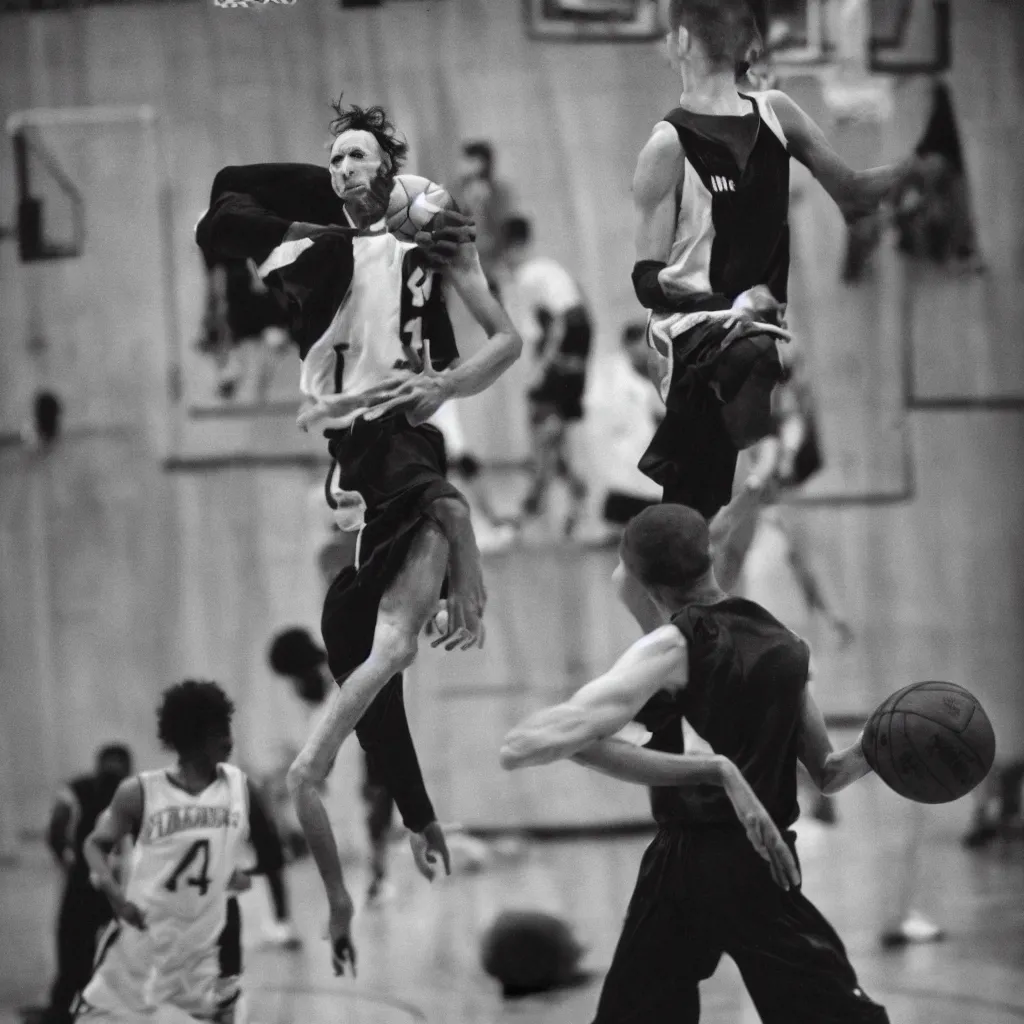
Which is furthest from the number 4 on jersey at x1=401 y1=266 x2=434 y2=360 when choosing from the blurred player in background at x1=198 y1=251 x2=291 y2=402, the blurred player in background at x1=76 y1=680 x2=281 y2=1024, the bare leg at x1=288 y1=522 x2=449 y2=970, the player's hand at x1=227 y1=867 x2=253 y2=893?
the blurred player in background at x1=198 y1=251 x2=291 y2=402

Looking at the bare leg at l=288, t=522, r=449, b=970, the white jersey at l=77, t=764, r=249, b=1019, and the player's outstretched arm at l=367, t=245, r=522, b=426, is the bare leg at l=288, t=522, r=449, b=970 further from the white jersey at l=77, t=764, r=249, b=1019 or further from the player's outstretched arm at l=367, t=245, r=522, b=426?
the white jersey at l=77, t=764, r=249, b=1019

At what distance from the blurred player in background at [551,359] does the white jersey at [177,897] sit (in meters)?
5.37

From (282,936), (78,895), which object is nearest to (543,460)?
(282,936)

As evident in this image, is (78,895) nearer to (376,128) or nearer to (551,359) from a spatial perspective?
(376,128)

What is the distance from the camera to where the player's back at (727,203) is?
187 inches

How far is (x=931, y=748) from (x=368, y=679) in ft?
4.76

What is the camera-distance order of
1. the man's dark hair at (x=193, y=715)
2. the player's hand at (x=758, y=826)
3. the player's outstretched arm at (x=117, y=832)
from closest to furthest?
1. the player's hand at (x=758, y=826)
2. the man's dark hair at (x=193, y=715)
3. the player's outstretched arm at (x=117, y=832)

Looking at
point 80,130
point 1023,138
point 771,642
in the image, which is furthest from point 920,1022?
point 80,130

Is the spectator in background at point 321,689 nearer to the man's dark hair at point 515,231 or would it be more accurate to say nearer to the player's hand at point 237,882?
the player's hand at point 237,882

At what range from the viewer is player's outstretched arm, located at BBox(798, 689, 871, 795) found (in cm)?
446

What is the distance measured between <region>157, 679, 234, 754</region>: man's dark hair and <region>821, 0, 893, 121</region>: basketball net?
21.1 feet

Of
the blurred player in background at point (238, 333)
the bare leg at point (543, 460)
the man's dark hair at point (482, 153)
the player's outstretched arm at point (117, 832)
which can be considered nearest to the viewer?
the player's outstretched arm at point (117, 832)

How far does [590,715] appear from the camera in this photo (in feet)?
13.2

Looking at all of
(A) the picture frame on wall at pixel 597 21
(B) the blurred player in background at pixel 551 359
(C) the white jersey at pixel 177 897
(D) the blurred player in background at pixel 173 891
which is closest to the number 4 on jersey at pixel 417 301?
(D) the blurred player in background at pixel 173 891
